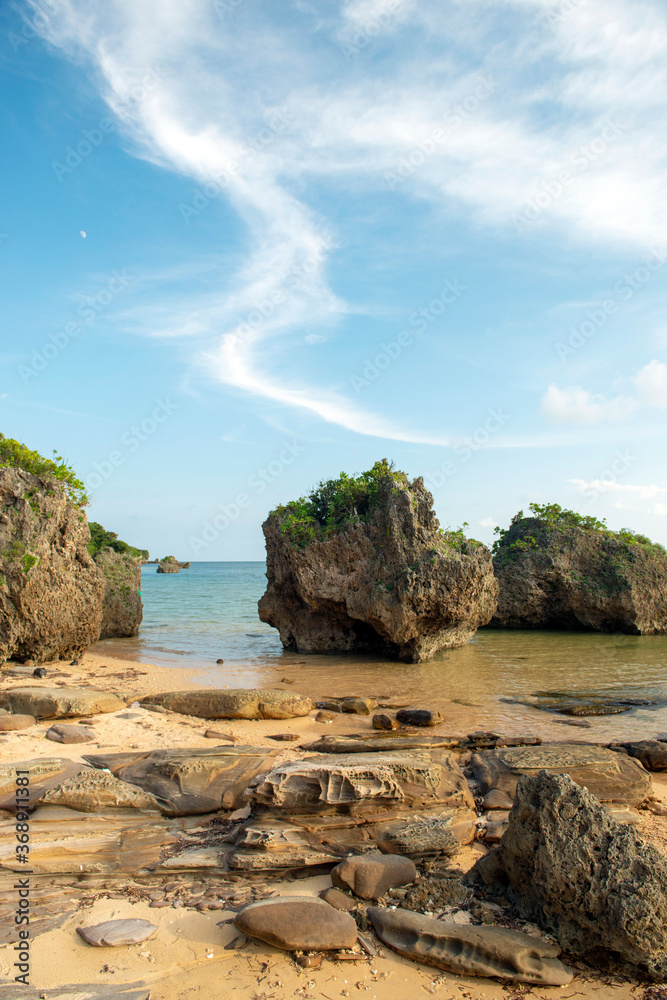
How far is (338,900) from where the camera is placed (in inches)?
→ 184

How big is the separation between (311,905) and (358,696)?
9.91 metres

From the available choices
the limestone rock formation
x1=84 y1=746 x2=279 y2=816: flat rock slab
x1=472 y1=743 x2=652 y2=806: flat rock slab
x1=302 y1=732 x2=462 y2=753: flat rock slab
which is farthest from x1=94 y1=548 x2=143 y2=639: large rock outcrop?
the limestone rock formation

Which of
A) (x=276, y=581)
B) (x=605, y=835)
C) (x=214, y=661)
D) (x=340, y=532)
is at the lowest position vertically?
(x=214, y=661)

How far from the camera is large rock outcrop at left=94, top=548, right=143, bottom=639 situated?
78.8ft

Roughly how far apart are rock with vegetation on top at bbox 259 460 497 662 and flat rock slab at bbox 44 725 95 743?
1183 centimetres

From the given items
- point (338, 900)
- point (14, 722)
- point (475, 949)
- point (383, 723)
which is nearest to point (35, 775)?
point (14, 722)

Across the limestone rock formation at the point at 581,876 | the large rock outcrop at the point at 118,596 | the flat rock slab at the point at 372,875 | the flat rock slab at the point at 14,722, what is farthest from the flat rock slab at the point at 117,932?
the large rock outcrop at the point at 118,596

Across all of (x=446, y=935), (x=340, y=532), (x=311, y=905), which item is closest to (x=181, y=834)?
(x=311, y=905)

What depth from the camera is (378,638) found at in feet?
72.6

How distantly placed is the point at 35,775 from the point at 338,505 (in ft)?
52.7

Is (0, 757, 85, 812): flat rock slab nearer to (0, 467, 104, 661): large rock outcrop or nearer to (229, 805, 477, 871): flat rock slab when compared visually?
(229, 805, 477, 871): flat rock slab

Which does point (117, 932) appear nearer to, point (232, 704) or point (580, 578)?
point (232, 704)

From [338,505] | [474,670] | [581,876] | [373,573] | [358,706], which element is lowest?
[474,670]

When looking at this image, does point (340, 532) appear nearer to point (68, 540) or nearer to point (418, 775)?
point (68, 540)
